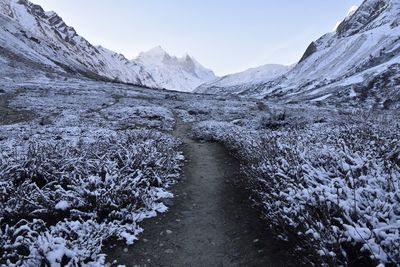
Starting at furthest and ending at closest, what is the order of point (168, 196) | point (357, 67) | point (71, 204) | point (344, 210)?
1. point (357, 67)
2. point (168, 196)
3. point (71, 204)
4. point (344, 210)

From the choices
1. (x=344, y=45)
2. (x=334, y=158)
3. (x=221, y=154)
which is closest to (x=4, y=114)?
(x=221, y=154)

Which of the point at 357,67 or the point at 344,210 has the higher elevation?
the point at 357,67

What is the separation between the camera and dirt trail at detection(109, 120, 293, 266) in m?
6.38

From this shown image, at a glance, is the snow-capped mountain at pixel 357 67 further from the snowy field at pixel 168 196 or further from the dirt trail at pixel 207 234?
the snowy field at pixel 168 196

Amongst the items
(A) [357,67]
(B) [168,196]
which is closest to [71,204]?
(B) [168,196]

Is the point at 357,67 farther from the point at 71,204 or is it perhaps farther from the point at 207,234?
the point at 71,204

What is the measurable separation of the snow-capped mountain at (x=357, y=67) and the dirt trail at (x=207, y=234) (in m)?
56.9

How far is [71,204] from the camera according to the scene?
7438 millimetres

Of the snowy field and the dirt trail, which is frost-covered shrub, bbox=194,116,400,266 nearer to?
the snowy field

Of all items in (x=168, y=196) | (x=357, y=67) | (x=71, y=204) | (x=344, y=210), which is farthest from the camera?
(x=357, y=67)

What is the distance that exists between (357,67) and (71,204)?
11227cm

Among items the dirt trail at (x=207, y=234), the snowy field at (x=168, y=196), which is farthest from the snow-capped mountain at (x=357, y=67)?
the snowy field at (x=168, y=196)

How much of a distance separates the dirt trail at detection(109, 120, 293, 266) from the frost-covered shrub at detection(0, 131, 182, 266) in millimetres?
451

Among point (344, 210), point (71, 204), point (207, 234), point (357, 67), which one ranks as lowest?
point (207, 234)
